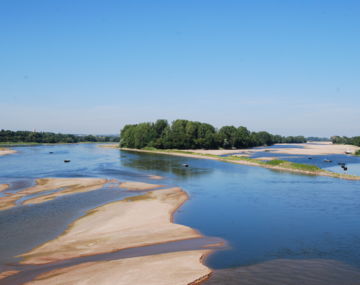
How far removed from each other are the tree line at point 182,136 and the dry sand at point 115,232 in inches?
4444

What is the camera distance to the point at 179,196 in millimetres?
41281

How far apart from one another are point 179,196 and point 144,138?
4601 inches

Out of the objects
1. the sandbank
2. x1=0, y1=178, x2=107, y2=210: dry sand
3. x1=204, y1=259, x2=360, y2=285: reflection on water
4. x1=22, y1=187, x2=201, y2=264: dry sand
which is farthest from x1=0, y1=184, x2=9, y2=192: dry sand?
x1=204, y1=259, x2=360, y2=285: reflection on water

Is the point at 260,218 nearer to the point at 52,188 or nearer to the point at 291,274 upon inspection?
the point at 291,274

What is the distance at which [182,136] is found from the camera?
5822 inches

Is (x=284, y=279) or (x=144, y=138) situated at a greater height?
(x=144, y=138)

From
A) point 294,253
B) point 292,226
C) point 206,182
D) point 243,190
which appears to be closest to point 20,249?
point 294,253

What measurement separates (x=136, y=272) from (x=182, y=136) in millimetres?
131176

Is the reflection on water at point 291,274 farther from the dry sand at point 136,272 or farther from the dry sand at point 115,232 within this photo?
the dry sand at point 115,232

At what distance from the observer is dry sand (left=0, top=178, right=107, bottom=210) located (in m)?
36.4

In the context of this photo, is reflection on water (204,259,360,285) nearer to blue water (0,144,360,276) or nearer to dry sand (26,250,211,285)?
blue water (0,144,360,276)

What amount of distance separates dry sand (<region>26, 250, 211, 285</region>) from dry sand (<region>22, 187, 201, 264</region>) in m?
2.60

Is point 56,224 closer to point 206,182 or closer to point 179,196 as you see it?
point 179,196

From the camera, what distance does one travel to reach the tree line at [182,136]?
14888 centimetres
